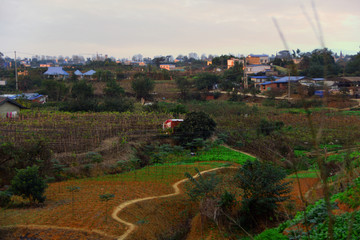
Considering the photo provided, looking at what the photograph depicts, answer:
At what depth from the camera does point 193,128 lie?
17891 millimetres

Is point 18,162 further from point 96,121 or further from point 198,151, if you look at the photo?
point 198,151

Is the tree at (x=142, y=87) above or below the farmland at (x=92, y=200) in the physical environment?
above

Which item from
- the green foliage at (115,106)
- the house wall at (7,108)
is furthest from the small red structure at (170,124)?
the house wall at (7,108)

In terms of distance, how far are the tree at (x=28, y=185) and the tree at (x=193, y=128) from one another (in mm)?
9588

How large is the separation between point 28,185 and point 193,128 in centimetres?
1042

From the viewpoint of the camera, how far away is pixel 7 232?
726 centimetres

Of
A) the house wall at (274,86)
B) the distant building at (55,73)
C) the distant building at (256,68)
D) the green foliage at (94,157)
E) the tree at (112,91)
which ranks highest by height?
the distant building at (256,68)

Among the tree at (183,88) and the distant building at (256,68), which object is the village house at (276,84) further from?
the distant building at (256,68)

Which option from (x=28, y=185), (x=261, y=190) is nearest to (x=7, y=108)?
(x=28, y=185)

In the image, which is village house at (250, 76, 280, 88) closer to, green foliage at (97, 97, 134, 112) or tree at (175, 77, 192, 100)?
tree at (175, 77, 192, 100)

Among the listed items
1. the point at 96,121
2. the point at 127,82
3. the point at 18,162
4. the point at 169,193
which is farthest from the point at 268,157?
the point at 127,82

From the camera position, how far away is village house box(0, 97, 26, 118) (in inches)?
811

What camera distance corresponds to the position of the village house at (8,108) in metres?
20.6

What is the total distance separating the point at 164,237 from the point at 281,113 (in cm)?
2149
